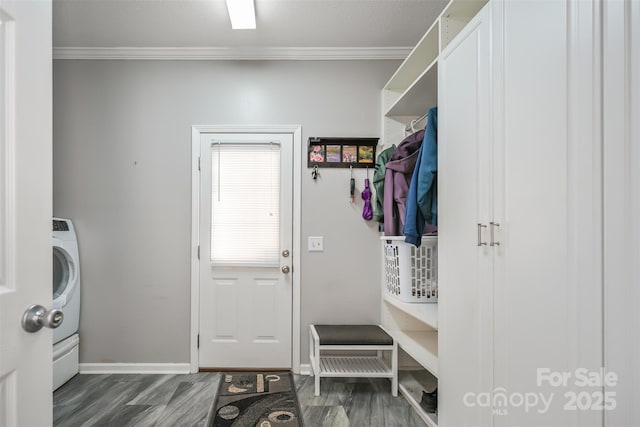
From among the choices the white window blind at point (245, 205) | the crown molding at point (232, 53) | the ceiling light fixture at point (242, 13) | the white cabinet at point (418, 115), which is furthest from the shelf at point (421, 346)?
the ceiling light fixture at point (242, 13)

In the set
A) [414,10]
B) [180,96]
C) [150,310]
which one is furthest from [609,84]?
[150,310]

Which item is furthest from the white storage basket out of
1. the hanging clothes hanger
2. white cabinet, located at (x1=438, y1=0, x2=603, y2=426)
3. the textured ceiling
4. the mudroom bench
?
the textured ceiling

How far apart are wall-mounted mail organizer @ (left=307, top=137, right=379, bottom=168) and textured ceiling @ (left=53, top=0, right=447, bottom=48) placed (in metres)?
0.74

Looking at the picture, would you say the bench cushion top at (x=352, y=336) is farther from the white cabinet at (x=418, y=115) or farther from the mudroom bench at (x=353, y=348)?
the white cabinet at (x=418, y=115)

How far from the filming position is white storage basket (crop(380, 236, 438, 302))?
8.04ft

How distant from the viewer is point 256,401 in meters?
2.55

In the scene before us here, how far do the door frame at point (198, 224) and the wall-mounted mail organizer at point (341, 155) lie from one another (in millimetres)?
127

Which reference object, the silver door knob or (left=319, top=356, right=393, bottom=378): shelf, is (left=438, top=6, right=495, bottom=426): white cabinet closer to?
(left=319, top=356, right=393, bottom=378): shelf

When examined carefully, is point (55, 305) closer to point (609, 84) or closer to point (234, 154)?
point (234, 154)

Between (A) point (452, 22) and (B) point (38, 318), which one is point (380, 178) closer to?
(A) point (452, 22)

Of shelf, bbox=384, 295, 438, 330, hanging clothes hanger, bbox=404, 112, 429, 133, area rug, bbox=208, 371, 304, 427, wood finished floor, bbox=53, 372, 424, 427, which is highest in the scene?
hanging clothes hanger, bbox=404, 112, 429, 133

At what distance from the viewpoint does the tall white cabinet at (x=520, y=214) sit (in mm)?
1053

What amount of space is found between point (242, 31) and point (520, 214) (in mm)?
2343

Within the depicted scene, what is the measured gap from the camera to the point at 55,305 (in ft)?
8.82
